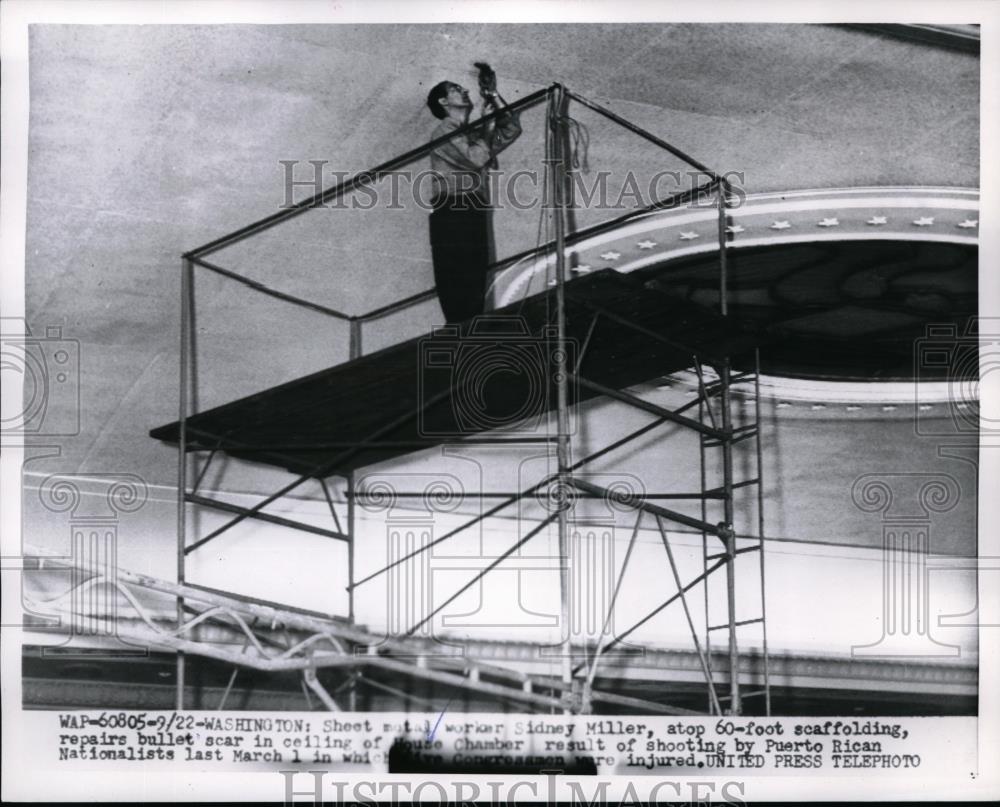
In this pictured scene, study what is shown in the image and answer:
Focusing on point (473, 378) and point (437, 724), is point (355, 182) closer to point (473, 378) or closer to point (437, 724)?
point (473, 378)

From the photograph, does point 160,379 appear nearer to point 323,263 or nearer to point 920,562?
point 323,263

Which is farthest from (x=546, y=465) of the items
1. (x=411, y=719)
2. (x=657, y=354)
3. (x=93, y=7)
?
(x=93, y=7)

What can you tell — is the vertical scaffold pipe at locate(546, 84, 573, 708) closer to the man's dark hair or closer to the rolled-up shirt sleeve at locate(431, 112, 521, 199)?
the rolled-up shirt sleeve at locate(431, 112, 521, 199)

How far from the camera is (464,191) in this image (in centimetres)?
555

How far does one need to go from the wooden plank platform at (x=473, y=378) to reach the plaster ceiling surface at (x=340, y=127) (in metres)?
0.34

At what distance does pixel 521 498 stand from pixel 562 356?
0.71 metres

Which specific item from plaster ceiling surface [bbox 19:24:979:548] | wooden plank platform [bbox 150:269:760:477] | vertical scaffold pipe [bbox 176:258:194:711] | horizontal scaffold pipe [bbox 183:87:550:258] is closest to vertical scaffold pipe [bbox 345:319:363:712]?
wooden plank platform [bbox 150:269:760:477]

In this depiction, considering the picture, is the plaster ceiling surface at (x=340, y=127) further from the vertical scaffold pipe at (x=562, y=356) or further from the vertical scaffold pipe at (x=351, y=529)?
the vertical scaffold pipe at (x=351, y=529)

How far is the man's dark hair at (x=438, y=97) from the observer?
18.2ft

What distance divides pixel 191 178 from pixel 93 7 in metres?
0.82

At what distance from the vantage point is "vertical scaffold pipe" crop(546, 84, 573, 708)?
5094mm

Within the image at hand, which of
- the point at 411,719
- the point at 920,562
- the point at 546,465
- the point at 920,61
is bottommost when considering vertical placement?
the point at 411,719

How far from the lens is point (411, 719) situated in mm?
5391

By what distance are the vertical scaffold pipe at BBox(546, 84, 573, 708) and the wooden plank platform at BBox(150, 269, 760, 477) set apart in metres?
0.09
